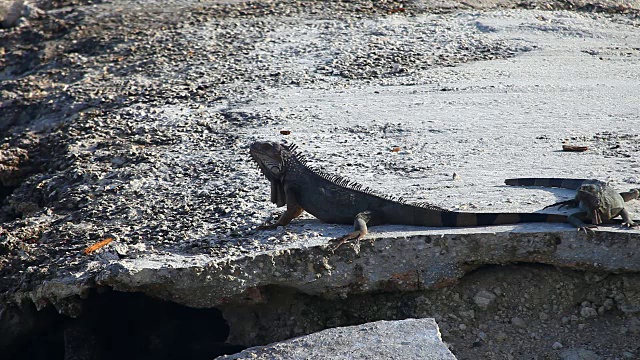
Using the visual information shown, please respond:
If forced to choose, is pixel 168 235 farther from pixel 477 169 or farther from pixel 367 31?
pixel 367 31

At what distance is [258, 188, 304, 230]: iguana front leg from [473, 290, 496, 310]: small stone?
4.20ft

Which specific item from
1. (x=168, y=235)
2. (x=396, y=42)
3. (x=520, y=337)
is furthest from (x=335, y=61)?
(x=520, y=337)

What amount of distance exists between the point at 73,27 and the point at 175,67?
7.99ft

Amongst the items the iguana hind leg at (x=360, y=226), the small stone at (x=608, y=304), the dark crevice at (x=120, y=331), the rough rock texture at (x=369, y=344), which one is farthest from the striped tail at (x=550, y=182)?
the dark crevice at (x=120, y=331)

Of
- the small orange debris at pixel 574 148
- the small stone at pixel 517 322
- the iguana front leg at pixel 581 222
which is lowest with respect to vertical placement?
the small stone at pixel 517 322

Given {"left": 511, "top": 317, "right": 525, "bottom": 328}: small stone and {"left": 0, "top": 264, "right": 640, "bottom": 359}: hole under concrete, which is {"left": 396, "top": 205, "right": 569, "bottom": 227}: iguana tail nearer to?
{"left": 0, "top": 264, "right": 640, "bottom": 359}: hole under concrete

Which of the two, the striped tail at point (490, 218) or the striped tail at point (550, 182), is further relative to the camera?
the striped tail at point (550, 182)

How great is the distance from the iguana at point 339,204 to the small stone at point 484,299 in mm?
440

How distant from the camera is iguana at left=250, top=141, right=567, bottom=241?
16.9ft

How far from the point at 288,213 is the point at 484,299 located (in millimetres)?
1364

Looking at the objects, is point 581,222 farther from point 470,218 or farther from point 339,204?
point 339,204

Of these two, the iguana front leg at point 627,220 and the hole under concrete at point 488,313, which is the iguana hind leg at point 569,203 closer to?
the iguana front leg at point 627,220

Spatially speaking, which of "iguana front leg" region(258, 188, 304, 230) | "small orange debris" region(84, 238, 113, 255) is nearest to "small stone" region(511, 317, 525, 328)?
"iguana front leg" region(258, 188, 304, 230)

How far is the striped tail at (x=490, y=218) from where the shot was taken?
5.12 m
